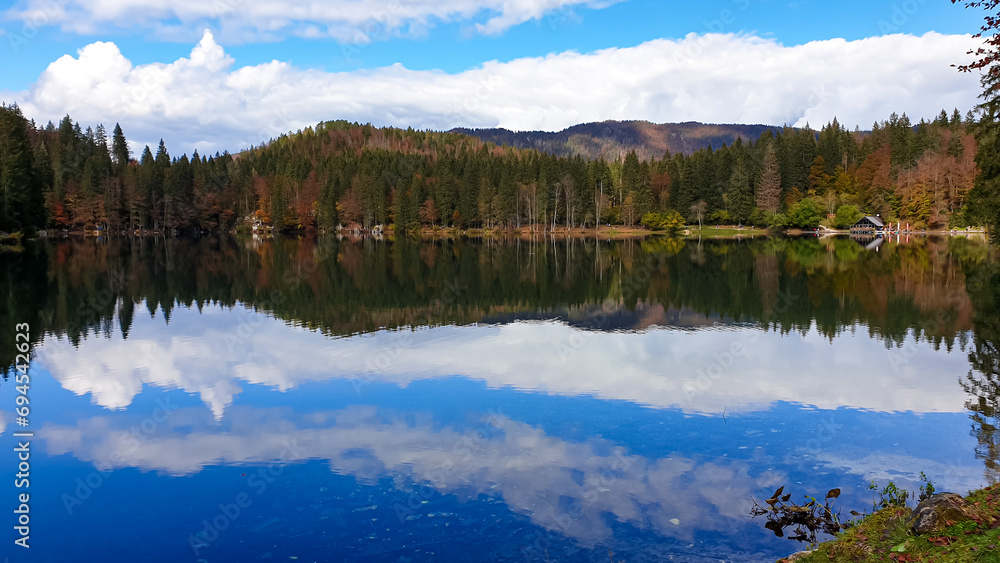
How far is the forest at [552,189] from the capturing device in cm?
10925

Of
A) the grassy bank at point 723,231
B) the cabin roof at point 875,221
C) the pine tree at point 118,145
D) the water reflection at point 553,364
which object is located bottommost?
the water reflection at point 553,364

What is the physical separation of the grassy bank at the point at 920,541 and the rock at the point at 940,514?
0.05m

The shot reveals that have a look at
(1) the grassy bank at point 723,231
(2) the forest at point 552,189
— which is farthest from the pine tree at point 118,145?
(1) the grassy bank at point 723,231

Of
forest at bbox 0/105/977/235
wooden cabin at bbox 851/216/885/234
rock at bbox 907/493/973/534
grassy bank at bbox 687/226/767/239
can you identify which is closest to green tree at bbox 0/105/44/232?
forest at bbox 0/105/977/235

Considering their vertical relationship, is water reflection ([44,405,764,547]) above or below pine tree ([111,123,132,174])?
below

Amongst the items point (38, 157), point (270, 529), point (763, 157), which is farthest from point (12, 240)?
point (763, 157)

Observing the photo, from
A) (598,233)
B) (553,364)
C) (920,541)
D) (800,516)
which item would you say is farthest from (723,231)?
(920,541)

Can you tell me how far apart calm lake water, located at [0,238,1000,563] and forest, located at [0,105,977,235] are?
86.2 meters

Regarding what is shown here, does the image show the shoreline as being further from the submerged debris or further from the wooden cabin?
the submerged debris

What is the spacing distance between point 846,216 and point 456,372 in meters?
109

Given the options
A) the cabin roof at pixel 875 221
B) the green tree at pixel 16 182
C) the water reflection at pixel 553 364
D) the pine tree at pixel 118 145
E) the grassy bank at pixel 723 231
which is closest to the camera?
the water reflection at pixel 553 364

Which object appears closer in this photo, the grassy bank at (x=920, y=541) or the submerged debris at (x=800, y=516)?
the grassy bank at (x=920, y=541)

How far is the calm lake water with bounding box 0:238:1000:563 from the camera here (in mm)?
9250

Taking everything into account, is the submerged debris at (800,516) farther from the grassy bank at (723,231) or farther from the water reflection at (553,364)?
the grassy bank at (723,231)
